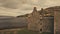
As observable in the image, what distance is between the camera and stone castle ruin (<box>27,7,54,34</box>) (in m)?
3.72

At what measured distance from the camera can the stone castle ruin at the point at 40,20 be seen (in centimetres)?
372

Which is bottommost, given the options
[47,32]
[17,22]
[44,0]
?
[47,32]

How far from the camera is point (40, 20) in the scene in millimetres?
3783

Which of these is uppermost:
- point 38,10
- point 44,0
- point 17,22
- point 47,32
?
point 44,0

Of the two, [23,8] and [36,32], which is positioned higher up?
[23,8]

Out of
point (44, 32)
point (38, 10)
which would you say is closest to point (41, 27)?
point (44, 32)

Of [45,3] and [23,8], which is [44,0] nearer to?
[45,3]

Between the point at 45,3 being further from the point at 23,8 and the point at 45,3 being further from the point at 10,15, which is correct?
the point at 10,15

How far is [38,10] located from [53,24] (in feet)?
1.83

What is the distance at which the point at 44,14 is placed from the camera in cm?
377

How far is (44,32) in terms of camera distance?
12.5ft

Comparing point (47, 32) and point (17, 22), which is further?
point (47, 32)

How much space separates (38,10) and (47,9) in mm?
237

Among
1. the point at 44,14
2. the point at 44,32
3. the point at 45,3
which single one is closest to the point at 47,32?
the point at 44,32
